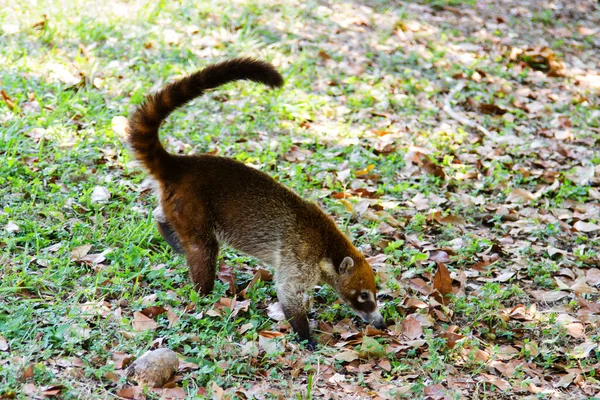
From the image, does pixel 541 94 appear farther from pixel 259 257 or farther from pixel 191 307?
pixel 191 307

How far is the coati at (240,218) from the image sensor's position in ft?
14.9

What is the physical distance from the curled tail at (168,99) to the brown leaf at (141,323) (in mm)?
935

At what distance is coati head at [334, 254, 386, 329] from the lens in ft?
15.0

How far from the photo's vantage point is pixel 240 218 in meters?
4.74

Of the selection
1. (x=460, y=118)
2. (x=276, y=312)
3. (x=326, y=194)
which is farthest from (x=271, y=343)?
(x=460, y=118)

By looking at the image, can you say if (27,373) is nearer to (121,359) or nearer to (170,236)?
(121,359)

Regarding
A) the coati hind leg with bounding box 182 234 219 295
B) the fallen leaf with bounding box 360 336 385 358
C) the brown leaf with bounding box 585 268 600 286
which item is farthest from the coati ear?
the brown leaf with bounding box 585 268 600 286

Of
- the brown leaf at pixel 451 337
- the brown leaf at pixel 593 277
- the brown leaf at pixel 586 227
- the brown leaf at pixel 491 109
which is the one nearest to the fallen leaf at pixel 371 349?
the brown leaf at pixel 451 337

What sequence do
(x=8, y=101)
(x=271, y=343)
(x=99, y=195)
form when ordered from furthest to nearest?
→ (x=8, y=101)
(x=99, y=195)
(x=271, y=343)

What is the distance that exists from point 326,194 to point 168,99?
6.22 feet

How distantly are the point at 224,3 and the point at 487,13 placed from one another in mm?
3970

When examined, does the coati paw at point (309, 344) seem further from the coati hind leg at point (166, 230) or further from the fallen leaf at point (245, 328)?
the coati hind leg at point (166, 230)

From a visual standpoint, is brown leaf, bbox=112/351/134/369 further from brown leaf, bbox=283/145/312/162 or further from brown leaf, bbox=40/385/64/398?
brown leaf, bbox=283/145/312/162

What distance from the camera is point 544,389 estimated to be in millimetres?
4055
